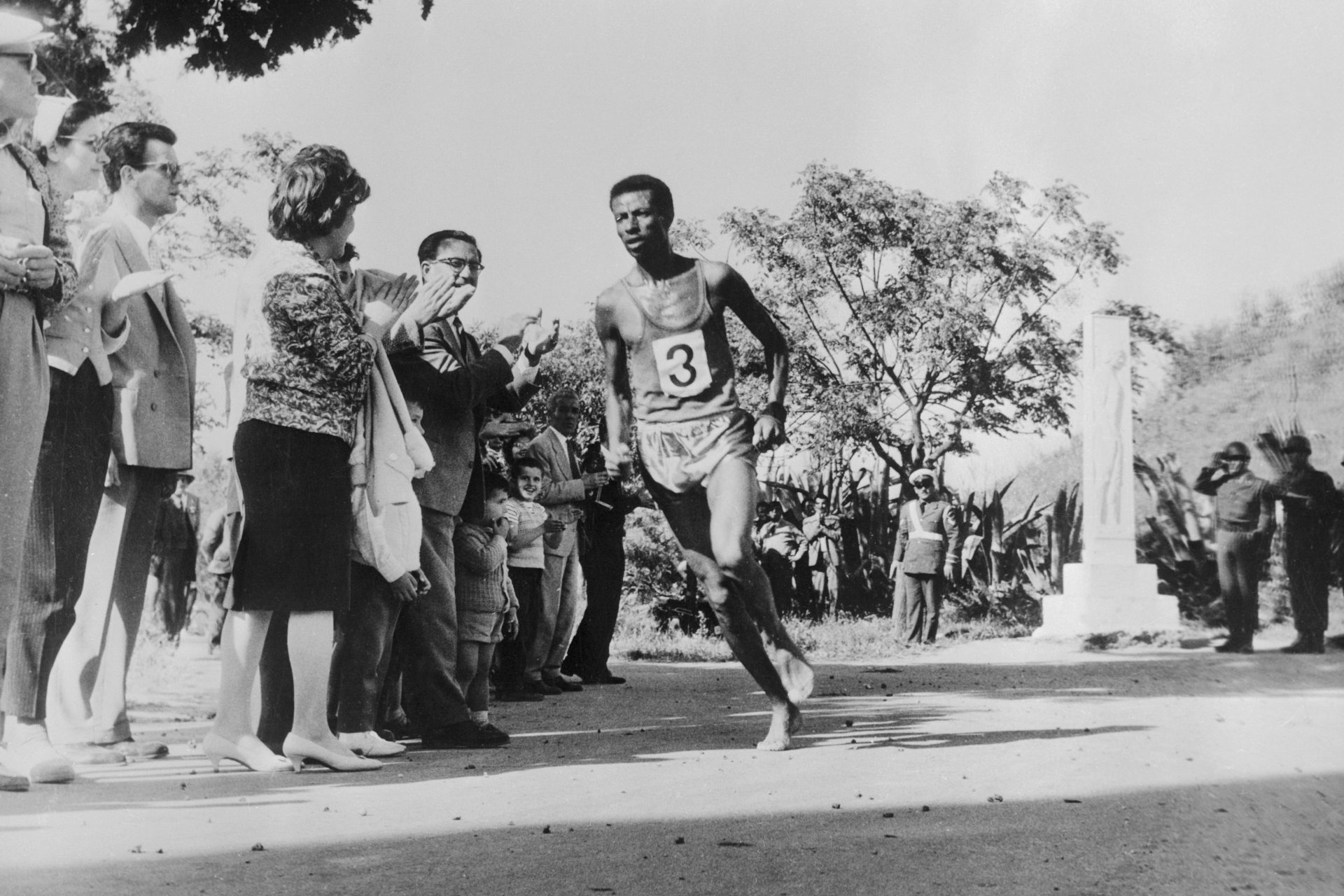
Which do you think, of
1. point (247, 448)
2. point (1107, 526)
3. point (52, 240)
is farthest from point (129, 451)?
point (1107, 526)

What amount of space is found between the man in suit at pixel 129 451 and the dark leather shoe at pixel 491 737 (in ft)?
3.31

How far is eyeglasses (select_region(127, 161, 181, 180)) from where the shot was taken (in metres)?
4.22

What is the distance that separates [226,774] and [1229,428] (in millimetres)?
2868

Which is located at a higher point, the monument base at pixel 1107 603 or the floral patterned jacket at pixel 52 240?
the floral patterned jacket at pixel 52 240

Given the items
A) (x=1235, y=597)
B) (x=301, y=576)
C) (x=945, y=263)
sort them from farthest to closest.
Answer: (x=945, y=263), (x=1235, y=597), (x=301, y=576)

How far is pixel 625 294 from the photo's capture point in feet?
15.2

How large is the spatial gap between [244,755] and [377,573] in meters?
0.72

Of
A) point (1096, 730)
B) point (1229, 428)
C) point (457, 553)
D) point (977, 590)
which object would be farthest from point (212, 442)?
point (977, 590)

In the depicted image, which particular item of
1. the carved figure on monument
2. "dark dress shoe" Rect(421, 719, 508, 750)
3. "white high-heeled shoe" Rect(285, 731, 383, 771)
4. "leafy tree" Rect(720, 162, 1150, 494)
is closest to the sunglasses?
"white high-heeled shoe" Rect(285, 731, 383, 771)

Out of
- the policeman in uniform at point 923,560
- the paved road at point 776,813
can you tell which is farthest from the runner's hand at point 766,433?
the policeman in uniform at point 923,560

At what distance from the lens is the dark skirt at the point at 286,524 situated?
389cm

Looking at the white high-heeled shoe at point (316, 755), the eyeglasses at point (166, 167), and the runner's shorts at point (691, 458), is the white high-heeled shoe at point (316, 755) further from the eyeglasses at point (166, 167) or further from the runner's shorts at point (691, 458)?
the eyeglasses at point (166, 167)

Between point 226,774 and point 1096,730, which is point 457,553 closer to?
point 226,774

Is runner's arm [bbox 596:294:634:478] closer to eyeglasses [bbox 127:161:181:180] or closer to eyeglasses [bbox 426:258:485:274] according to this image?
eyeglasses [bbox 426:258:485:274]
